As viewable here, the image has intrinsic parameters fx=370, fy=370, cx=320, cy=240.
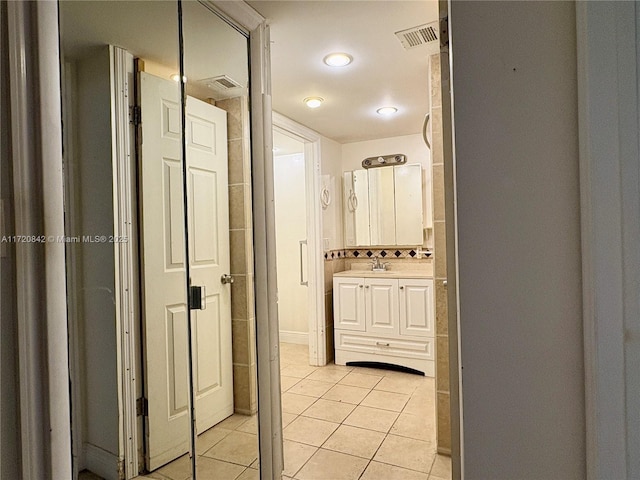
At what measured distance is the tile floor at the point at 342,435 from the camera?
5.29 ft

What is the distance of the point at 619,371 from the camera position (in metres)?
0.38

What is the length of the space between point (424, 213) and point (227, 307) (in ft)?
9.25

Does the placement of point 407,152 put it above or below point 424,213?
above

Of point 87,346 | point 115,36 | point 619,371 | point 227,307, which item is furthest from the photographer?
point 227,307

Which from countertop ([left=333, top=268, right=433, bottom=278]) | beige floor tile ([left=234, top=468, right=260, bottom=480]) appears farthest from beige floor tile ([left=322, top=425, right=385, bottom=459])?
countertop ([left=333, top=268, right=433, bottom=278])

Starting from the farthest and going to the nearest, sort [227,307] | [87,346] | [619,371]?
[227,307] < [87,346] < [619,371]

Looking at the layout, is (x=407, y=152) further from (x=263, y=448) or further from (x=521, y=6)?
(x=521, y=6)

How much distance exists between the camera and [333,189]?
4.15 m

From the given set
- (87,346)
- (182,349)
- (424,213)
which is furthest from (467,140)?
(424,213)

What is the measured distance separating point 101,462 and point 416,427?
6.04ft

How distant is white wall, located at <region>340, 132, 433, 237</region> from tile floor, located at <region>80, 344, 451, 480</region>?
1.77m

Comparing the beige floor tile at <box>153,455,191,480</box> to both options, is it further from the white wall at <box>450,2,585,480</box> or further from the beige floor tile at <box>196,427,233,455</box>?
the white wall at <box>450,2,585,480</box>

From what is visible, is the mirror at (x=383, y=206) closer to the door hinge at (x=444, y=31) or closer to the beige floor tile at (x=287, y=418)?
the beige floor tile at (x=287, y=418)

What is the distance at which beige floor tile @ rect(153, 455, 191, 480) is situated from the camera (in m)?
1.43
